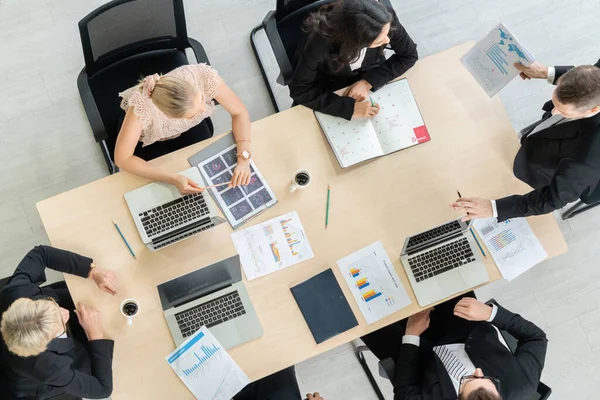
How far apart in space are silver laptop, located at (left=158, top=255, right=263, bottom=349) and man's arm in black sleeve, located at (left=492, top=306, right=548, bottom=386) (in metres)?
1.03

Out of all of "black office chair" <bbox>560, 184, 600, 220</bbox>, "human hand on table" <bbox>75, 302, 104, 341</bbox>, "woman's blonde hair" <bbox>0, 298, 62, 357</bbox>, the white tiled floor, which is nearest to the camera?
"woman's blonde hair" <bbox>0, 298, 62, 357</bbox>

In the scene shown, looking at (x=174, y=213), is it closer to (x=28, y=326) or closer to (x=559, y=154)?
(x=28, y=326)

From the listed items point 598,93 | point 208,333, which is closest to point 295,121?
point 208,333

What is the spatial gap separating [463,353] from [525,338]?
0.30m

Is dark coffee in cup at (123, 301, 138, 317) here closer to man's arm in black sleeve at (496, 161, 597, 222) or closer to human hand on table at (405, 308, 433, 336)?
human hand on table at (405, 308, 433, 336)

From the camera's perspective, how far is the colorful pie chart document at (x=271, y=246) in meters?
2.18

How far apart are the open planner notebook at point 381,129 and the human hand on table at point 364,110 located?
26 millimetres

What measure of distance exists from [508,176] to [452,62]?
0.56 metres

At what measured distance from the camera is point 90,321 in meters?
2.05

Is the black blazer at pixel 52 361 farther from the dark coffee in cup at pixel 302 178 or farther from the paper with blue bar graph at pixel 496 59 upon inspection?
the paper with blue bar graph at pixel 496 59

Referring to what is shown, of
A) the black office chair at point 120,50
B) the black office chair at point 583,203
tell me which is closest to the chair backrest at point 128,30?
the black office chair at point 120,50

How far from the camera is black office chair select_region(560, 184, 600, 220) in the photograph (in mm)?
2592

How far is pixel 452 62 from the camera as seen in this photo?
7.73 ft

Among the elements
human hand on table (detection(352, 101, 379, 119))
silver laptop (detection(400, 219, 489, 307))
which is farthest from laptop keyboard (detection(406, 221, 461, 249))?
human hand on table (detection(352, 101, 379, 119))
